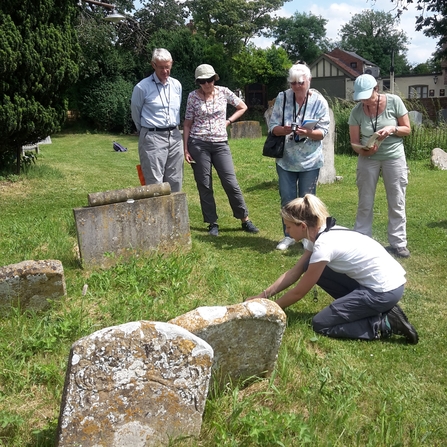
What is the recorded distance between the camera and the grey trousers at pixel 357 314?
398cm

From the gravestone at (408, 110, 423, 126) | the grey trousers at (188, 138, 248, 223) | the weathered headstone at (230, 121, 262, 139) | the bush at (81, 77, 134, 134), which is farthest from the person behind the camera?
the bush at (81, 77, 134, 134)

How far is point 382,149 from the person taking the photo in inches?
226

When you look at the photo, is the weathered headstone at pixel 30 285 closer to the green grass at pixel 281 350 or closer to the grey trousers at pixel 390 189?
the green grass at pixel 281 350

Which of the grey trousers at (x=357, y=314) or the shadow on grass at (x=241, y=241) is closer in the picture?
the grey trousers at (x=357, y=314)

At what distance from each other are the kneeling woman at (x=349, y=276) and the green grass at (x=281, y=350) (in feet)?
0.40

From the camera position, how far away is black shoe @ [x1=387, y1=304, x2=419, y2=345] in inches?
156

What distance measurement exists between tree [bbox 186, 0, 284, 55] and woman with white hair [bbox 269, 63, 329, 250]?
40443 millimetres

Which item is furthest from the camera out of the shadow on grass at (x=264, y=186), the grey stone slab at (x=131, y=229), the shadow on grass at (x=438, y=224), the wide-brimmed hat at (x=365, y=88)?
the shadow on grass at (x=264, y=186)

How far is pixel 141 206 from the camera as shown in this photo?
548cm

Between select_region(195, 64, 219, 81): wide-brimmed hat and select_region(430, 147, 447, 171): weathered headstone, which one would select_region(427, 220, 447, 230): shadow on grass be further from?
select_region(430, 147, 447, 171): weathered headstone

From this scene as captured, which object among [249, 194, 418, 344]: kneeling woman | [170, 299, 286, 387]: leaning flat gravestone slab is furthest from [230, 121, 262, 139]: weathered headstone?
[170, 299, 286, 387]: leaning flat gravestone slab

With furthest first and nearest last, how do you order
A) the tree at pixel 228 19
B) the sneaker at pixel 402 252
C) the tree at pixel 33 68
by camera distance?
1. the tree at pixel 228 19
2. the tree at pixel 33 68
3. the sneaker at pixel 402 252

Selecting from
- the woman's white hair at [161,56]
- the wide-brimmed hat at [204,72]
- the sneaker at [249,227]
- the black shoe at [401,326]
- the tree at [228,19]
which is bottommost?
the black shoe at [401,326]

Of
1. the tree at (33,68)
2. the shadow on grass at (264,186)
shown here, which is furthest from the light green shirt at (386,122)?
the tree at (33,68)
